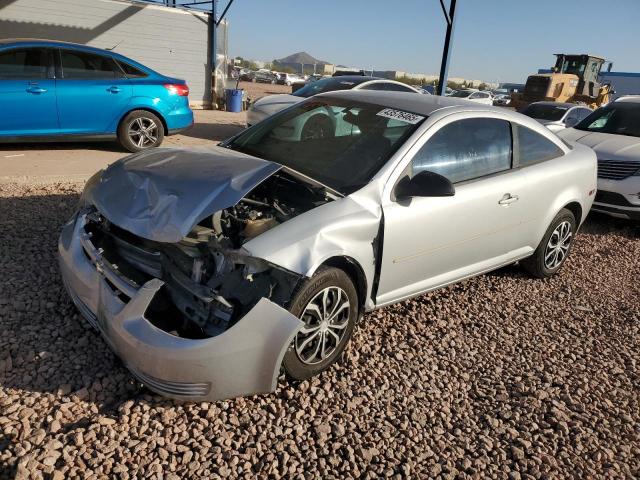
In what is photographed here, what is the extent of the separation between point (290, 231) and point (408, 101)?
180cm

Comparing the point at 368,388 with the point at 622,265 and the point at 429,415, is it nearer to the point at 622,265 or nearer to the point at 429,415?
the point at 429,415

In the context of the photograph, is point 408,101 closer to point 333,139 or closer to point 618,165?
point 333,139

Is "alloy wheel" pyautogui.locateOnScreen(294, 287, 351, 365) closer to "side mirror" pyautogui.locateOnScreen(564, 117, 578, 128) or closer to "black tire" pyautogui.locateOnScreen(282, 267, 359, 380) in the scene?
"black tire" pyautogui.locateOnScreen(282, 267, 359, 380)

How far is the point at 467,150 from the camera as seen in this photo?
378cm

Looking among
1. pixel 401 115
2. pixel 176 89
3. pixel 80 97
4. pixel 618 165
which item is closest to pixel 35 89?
A: pixel 80 97

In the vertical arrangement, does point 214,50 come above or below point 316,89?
above

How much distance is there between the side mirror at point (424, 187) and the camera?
314cm

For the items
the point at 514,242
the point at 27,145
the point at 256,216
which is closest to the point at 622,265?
the point at 514,242

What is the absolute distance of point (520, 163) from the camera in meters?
4.17

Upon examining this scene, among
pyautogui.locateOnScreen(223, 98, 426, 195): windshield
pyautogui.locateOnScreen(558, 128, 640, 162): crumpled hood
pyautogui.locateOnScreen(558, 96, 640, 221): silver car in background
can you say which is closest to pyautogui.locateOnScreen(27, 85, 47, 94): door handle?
pyautogui.locateOnScreen(223, 98, 426, 195): windshield

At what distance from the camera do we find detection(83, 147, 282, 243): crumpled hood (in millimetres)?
2650

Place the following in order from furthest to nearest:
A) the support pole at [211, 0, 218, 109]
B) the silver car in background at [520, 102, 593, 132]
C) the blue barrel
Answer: the blue barrel < the support pole at [211, 0, 218, 109] < the silver car in background at [520, 102, 593, 132]

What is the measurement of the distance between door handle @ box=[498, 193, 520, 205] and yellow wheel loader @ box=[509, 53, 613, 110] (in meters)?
19.4

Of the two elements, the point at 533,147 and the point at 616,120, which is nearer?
the point at 533,147
